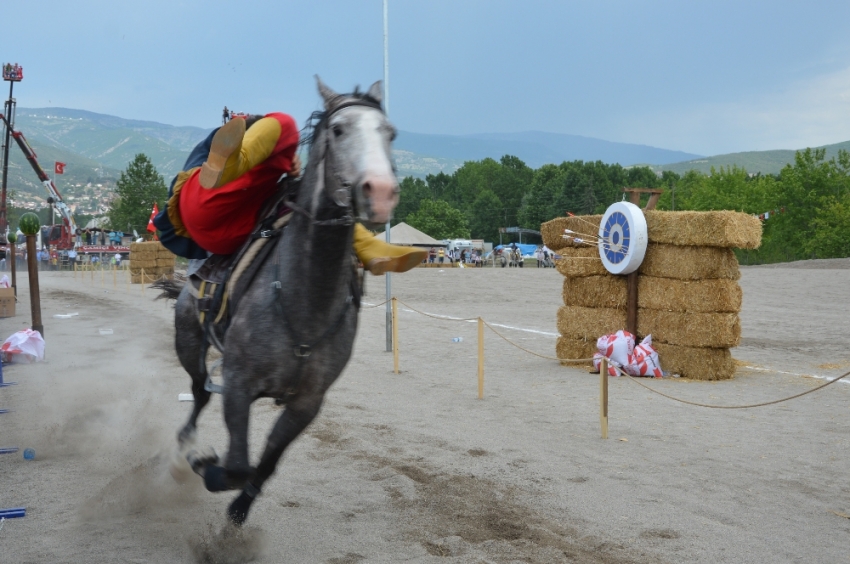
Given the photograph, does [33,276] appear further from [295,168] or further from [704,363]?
[704,363]

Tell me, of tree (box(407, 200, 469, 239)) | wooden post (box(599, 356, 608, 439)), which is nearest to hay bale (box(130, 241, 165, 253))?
wooden post (box(599, 356, 608, 439))

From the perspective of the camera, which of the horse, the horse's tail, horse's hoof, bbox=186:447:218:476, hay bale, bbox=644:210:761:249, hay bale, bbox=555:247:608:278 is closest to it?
the horse

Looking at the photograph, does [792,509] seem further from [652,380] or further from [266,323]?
[652,380]

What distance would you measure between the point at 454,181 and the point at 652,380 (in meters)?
132

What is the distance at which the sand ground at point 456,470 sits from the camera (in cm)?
471

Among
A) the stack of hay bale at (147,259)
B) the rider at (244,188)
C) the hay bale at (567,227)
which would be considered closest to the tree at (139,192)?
the stack of hay bale at (147,259)

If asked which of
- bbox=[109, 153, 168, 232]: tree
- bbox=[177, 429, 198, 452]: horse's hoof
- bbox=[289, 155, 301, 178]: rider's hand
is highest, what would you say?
bbox=[109, 153, 168, 232]: tree

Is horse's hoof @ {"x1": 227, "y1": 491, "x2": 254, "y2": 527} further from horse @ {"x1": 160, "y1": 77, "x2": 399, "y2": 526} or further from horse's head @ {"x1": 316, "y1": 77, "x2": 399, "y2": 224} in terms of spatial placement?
horse's head @ {"x1": 316, "y1": 77, "x2": 399, "y2": 224}

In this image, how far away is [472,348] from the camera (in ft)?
50.2

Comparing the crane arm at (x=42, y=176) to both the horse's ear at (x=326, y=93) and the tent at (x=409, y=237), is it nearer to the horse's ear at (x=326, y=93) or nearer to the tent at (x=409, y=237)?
the tent at (x=409, y=237)

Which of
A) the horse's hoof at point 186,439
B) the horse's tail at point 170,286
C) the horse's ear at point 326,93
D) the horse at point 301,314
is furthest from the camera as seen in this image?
the horse's tail at point 170,286

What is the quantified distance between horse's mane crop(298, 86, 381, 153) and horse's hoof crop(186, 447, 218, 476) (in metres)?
1.92

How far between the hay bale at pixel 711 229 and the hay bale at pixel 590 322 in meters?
1.57

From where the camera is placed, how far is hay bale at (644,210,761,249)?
11297 mm
